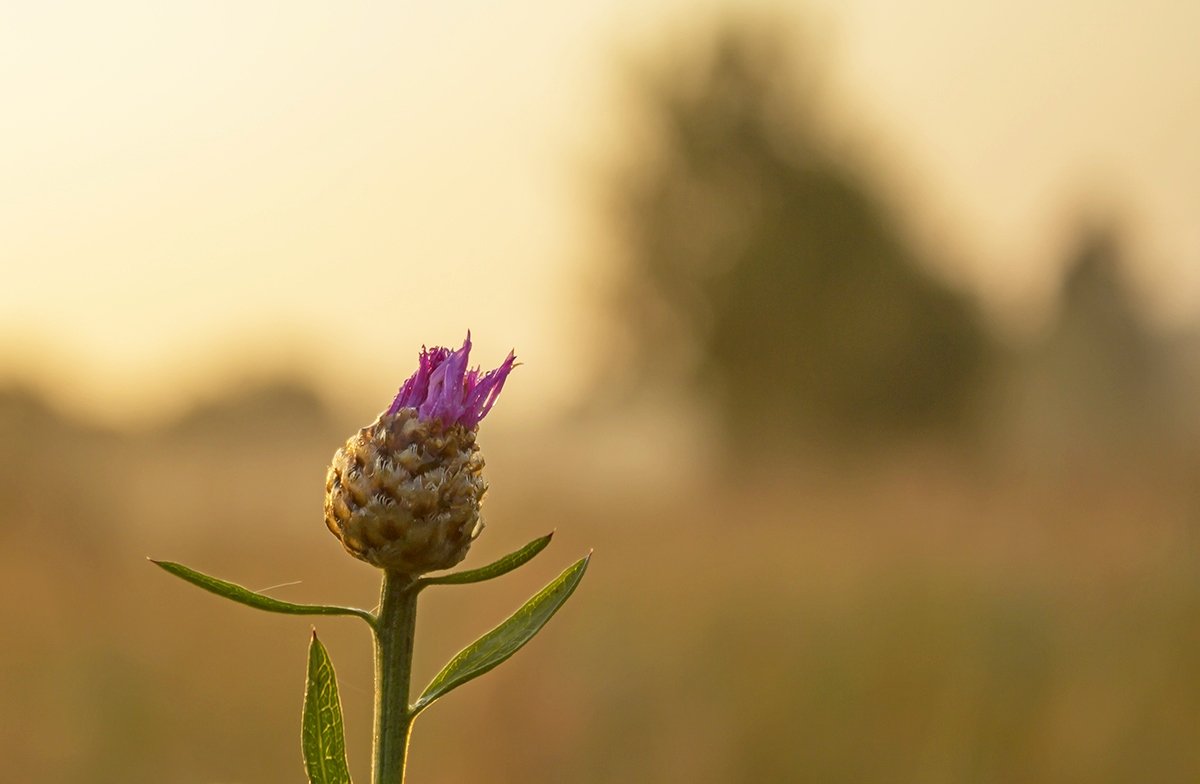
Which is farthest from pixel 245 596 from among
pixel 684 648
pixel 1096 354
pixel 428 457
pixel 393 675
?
pixel 1096 354

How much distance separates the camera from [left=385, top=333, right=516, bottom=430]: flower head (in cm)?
91

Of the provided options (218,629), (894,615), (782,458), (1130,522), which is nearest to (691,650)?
(894,615)

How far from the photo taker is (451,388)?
905 millimetres

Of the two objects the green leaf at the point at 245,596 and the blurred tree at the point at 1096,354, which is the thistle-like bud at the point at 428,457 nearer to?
the green leaf at the point at 245,596

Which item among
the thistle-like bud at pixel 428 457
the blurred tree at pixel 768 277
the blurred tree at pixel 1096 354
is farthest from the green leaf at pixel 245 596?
the blurred tree at pixel 1096 354

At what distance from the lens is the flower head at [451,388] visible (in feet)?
2.97

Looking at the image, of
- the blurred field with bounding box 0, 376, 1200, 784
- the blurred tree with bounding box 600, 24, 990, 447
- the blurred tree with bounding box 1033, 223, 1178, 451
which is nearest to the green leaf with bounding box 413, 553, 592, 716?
the blurred field with bounding box 0, 376, 1200, 784

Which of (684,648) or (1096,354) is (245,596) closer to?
(684,648)

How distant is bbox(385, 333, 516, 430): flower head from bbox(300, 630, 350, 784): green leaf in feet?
0.72

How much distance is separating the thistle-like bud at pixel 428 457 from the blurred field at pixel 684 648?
4.57 metres

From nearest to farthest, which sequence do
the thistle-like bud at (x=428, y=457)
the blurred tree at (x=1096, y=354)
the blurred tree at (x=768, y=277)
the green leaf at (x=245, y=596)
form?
the green leaf at (x=245, y=596)
the thistle-like bud at (x=428, y=457)
the blurred tree at (x=768, y=277)
the blurred tree at (x=1096, y=354)

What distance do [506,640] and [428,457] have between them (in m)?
0.23

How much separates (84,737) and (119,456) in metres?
7.82

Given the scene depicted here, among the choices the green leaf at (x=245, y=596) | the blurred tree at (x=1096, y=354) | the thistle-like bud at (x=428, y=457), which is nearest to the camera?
the green leaf at (x=245, y=596)
